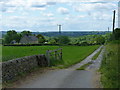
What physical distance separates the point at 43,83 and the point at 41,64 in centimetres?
474

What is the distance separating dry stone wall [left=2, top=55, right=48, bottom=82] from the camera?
9.26 meters

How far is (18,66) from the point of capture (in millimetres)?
10539

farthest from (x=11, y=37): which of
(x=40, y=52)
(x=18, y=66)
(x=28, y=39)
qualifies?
(x=18, y=66)

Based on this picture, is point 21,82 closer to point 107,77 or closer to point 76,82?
point 76,82

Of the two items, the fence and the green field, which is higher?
the fence

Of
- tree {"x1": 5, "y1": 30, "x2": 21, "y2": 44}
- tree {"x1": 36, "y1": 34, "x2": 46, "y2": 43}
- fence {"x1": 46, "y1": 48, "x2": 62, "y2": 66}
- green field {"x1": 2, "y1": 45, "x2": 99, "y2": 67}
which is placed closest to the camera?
fence {"x1": 46, "y1": 48, "x2": 62, "y2": 66}

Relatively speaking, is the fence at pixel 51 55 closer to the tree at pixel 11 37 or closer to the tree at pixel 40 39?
the tree at pixel 40 39

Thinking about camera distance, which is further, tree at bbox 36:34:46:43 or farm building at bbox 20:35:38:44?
tree at bbox 36:34:46:43

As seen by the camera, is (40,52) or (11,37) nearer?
(40,52)

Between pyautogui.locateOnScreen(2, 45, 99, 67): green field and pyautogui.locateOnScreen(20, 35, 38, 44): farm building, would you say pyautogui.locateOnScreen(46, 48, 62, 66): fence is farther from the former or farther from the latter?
pyautogui.locateOnScreen(20, 35, 38, 44): farm building

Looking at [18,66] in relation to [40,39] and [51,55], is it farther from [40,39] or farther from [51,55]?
[40,39]

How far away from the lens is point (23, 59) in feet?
37.2

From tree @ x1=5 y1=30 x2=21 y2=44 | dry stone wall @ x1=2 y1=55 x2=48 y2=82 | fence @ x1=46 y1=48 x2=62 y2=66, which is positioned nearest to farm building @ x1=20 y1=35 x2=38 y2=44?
tree @ x1=5 y1=30 x2=21 y2=44

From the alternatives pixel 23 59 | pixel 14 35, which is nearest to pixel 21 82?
pixel 23 59
